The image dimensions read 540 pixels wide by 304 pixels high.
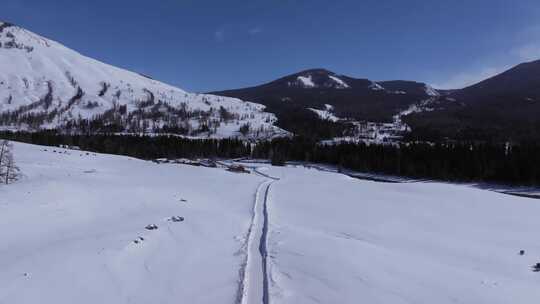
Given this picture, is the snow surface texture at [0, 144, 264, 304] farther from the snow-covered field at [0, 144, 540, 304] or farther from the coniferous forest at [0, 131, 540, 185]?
the coniferous forest at [0, 131, 540, 185]

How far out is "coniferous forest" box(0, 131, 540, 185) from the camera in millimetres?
106125

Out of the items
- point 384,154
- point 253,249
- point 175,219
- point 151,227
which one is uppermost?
point 384,154

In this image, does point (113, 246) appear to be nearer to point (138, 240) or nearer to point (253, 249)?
point (138, 240)

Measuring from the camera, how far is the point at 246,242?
55.4 ft

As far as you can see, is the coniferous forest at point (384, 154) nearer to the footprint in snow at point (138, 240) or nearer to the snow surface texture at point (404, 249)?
the snow surface texture at point (404, 249)

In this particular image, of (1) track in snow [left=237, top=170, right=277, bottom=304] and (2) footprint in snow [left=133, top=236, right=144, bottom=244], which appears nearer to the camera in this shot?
(1) track in snow [left=237, top=170, right=277, bottom=304]

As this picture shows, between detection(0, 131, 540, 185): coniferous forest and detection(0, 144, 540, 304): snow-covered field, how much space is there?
84622mm

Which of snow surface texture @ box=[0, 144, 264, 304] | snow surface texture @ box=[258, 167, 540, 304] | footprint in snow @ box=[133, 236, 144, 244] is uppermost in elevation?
footprint in snow @ box=[133, 236, 144, 244]

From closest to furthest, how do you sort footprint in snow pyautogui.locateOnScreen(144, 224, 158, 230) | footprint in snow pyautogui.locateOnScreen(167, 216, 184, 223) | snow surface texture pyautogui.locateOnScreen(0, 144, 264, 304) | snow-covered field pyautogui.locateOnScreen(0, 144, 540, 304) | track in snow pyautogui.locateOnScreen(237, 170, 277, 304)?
1. track in snow pyautogui.locateOnScreen(237, 170, 277, 304)
2. snow surface texture pyautogui.locateOnScreen(0, 144, 264, 304)
3. snow-covered field pyautogui.locateOnScreen(0, 144, 540, 304)
4. footprint in snow pyautogui.locateOnScreen(144, 224, 158, 230)
5. footprint in snow pyautogui.locateOnScreen(167, 216, 184, 223)

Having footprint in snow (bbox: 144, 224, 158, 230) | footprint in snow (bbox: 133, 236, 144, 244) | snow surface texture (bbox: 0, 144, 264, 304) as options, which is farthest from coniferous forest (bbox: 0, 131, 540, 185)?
footprint in snow (bbox: 133, 236, 144, 244)

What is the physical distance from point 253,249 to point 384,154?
124 m

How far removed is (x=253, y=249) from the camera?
51.3 feet

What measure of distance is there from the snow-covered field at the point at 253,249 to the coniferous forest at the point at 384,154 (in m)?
84.6

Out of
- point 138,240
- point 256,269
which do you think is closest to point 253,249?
point 256,269
